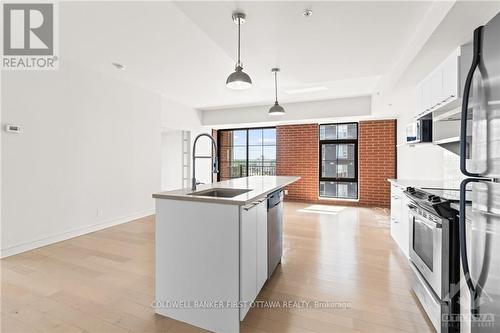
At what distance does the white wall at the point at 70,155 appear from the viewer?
120 inches

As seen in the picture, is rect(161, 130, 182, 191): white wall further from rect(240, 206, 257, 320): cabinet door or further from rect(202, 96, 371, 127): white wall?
rect(240, 206, 257, 320): cabinet door

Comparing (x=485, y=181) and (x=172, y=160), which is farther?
(x=172, y=160)

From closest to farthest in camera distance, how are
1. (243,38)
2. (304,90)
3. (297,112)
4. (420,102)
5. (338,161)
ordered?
1. (243,38)
2. (420,102)
3. (304,90)
4. (297,112)
5. (338,161)

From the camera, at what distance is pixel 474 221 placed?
1115 millimetres

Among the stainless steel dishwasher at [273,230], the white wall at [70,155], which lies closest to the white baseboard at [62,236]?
the white wall at [70,155]

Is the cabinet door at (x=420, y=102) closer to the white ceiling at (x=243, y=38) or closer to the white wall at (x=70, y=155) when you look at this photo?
the white ceiling at (x=243, y=38)

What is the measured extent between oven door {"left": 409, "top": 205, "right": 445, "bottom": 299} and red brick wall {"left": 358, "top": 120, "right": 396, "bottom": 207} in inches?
168

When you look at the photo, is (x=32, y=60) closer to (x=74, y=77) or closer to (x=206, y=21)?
(x=74, y=77)

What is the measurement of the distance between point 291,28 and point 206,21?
885mm

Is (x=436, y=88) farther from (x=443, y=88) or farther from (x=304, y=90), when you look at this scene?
(x=304, y=90)

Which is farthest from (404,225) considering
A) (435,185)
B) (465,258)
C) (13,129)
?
(13,129)

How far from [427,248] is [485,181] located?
110cm

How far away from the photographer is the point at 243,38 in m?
2.65

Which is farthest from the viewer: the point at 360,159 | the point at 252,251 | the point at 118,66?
the point at 360,159
